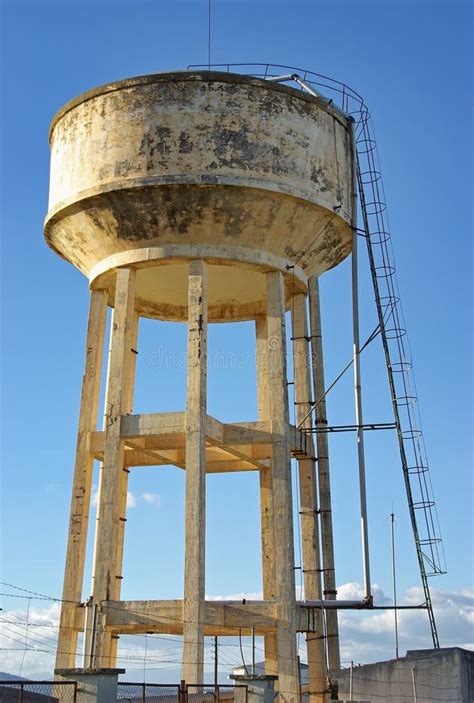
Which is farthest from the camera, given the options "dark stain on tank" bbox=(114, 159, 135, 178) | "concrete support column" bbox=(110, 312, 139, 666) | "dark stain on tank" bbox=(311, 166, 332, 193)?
"concrete support column" bbox=(110, 312, 139, 666)

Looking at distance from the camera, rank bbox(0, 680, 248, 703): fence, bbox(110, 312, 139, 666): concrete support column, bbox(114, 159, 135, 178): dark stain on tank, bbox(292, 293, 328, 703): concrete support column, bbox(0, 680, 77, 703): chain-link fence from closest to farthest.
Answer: bbox(0, 680, 77, 703): chain-link fence
bbox(0, 680, 248, 703): fence
bbox(114, 159, 135, 178): dark stain on tank
bbox(292, 293, 328, 703): concrete support column
bbox(110, 312, 139, 666): concrete support column

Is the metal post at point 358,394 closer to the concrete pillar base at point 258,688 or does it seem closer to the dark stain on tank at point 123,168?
the concrete pillar base at point 258,688

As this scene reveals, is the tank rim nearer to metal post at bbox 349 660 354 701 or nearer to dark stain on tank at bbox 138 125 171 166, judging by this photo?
dark stain on tank at bbox 138 125 171 166

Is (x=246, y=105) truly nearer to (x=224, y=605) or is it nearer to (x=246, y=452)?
(x=246, y=452)

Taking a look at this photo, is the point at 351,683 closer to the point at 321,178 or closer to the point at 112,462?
the point at 112,462

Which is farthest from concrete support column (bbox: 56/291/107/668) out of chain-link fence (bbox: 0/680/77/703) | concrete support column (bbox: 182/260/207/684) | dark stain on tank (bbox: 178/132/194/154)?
dark stain on tank (bbox: 178/132/194/154)

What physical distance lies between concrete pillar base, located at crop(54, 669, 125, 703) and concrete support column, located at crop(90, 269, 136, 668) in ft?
13.3

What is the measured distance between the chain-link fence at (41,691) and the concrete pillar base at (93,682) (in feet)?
0.42

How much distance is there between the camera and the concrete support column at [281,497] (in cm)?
1593

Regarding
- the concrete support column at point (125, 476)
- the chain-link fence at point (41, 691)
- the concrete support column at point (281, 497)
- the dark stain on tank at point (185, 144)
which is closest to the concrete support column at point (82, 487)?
the concrete support column at point (125, 476)

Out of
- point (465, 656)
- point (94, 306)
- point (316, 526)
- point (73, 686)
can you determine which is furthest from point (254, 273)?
point (73, 686)

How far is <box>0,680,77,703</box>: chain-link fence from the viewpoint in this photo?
1085 cm

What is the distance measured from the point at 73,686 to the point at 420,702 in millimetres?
7822

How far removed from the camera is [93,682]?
38.9 ft
